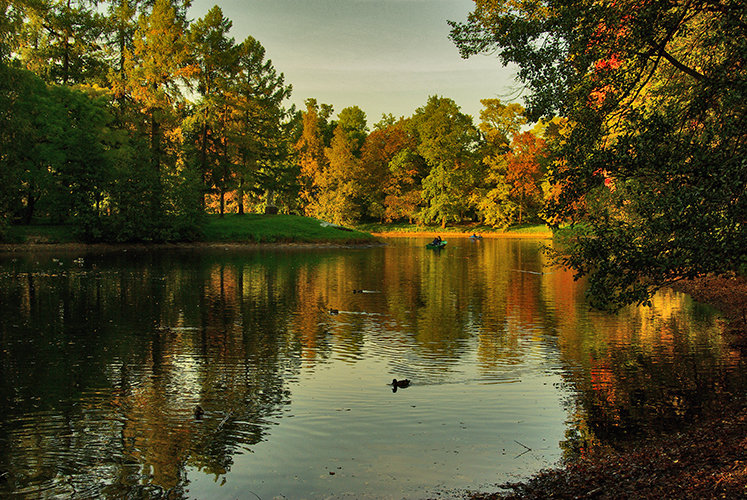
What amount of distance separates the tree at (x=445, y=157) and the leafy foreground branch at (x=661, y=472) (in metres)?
92.8

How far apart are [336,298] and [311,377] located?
1442 centimetres

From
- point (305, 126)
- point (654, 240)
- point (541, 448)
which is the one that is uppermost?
point (305, 126)

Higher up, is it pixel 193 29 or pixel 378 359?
pixel 193 29

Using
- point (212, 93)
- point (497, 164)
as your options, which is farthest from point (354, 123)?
point (212, 93)

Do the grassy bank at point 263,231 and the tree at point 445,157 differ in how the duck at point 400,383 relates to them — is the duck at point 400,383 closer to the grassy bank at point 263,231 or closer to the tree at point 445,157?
the grassy bank at point 263,231

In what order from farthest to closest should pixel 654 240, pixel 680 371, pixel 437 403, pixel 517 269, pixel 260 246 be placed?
pixel 260 246
pixel 517 269
pixel 680 371
pixel 437 403
pixel 654 240

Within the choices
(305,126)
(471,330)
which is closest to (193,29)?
(305,126)

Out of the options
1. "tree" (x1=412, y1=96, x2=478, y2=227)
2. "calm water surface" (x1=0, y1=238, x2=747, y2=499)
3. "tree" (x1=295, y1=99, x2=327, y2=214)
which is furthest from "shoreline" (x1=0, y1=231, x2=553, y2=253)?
"tree" (x1=295, y1=99, x2=327, y2=214)

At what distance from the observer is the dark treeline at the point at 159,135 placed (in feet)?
190

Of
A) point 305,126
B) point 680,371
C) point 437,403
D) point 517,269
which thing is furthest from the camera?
point 305,126

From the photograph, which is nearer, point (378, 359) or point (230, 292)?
point (378, 359)

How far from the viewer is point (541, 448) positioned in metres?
11.1

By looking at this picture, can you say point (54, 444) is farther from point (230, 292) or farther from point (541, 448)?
point (230, 292)

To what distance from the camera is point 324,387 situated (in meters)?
15.2
